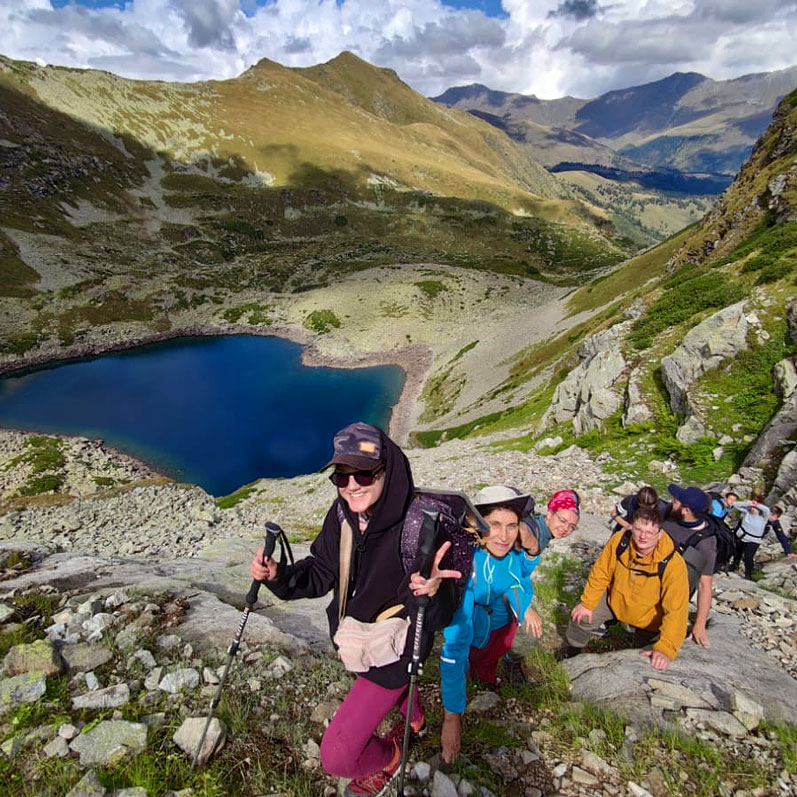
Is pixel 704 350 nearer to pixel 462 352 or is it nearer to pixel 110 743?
pixel 110 743

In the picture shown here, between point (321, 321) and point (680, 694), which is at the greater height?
point (321, 321)

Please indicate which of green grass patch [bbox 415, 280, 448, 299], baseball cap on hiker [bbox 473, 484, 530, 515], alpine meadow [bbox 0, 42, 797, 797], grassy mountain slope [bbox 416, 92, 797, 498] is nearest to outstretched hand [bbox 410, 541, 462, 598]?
alpine meadow [bbox 0, 42, 797, 797]

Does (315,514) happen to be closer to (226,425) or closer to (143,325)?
(226,425)

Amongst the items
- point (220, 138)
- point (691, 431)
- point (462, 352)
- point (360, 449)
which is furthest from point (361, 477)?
point (220, 138)

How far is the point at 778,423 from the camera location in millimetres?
12953

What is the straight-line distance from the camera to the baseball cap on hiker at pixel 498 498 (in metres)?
5.16

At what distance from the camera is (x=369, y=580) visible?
4312 mm

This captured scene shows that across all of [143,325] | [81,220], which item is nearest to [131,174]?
[81,220]

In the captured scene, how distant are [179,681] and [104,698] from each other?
74 cm

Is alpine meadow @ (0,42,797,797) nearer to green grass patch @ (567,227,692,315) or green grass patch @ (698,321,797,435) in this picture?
green grass patch @ (698,321,797,435)

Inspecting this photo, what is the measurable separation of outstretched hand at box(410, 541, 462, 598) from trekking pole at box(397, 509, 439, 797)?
0.18ft

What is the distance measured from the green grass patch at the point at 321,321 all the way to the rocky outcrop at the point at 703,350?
219 feet

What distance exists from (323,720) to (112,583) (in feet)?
15.3

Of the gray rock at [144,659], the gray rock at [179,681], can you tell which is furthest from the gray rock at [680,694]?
the gray rock at [144,659]
